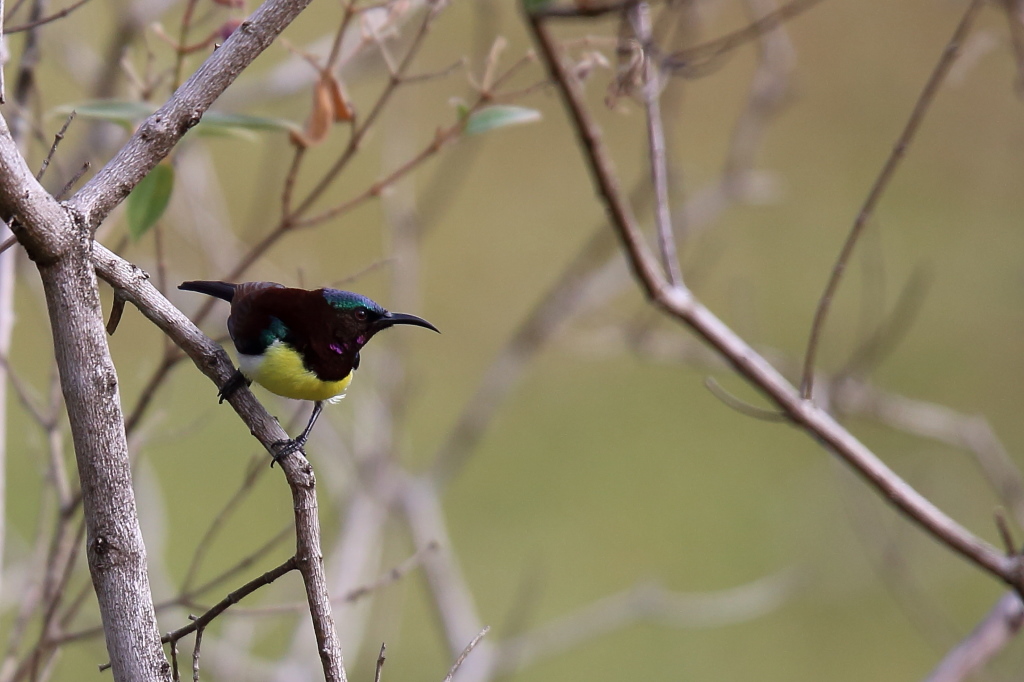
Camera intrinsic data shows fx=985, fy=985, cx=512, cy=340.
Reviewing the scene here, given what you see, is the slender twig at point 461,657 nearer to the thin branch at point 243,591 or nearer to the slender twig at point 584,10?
the thin branch at point 243,591

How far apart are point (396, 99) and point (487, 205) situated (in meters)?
2.06

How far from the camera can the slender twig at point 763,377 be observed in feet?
2.32

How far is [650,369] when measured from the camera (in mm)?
3576

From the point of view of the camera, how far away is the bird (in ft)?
1.85

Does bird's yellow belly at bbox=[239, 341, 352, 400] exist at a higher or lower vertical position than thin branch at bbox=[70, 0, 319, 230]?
lower

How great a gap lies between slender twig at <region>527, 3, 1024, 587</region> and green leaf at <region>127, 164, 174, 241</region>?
0.30 meters

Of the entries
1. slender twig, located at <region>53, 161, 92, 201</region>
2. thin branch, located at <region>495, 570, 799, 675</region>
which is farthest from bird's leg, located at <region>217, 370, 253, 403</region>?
thin branch, located at <region>495, 570, 799, 675</region>

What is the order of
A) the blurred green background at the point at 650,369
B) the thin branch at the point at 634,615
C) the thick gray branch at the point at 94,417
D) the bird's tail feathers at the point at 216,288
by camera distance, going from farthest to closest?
the blurred green background at the point at 650,369
the thin branch at the point at 634,615
the bird's tail feathers at the point at 216,288
the thick gray branch at the point at 94,417

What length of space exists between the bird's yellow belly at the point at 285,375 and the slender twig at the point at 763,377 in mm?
246

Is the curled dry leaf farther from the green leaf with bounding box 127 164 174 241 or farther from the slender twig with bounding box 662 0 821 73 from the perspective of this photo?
the slender twig with bounding box 662 0 821 73

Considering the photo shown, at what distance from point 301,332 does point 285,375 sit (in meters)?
0.03

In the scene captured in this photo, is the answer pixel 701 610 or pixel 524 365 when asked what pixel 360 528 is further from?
pixel 701 610

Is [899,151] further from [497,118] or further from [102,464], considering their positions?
[102,464]

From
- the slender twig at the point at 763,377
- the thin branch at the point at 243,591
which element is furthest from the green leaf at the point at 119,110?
the thin branch at the point at 243,591
